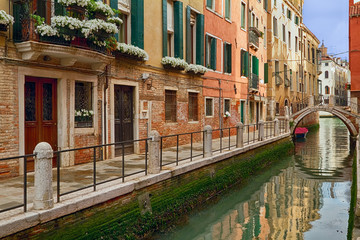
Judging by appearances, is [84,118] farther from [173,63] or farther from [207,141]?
[173,63]

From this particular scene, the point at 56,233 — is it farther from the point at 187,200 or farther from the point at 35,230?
the point at 187,200

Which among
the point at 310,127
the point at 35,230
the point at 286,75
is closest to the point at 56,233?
the point at 35,230

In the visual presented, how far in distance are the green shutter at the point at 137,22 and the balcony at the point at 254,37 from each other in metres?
11.7

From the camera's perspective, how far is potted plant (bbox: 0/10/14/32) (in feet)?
21.7

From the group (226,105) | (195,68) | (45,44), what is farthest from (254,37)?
(45,44)

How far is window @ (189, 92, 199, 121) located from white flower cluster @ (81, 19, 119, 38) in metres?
6.99

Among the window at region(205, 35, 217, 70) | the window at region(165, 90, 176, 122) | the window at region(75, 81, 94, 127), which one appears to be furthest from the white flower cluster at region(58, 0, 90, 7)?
the window at region(205, 35, 217, 70)

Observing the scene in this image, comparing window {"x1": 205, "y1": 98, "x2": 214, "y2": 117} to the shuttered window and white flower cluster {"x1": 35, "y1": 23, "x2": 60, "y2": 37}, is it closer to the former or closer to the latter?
the shuttered window

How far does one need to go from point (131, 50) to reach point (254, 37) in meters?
13.6

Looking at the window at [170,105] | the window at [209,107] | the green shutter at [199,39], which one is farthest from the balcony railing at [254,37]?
the window at [170,105]

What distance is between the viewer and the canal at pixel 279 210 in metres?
7.84

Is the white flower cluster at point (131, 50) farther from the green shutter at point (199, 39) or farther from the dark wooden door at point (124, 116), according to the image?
the green shutter at point (199, 39)

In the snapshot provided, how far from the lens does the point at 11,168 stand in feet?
23.3

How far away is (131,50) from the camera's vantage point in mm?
10234
